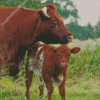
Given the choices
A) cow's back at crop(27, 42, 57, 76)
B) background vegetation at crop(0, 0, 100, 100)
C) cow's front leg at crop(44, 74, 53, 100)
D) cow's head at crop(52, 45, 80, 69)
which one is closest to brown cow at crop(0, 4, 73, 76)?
cow's head at crop(52, 45, 80, 69)

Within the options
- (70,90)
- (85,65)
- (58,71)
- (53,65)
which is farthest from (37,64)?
(85,65)

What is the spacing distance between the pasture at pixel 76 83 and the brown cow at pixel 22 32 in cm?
193

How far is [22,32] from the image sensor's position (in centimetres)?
414

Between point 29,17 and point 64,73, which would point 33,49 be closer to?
point 64,73

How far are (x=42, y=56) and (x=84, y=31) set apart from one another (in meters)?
24.5

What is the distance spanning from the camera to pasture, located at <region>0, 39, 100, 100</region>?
5.94m

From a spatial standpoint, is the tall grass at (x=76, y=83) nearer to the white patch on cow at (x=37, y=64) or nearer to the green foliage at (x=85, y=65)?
the green foliage at (x=85, y=65)

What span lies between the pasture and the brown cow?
1930 millimetres

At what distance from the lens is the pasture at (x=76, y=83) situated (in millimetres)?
5936

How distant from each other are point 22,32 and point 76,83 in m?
3.76

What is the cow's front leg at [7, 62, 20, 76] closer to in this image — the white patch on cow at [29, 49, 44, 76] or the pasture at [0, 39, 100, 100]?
the white patch on cow at [29, 49, 44, 76]

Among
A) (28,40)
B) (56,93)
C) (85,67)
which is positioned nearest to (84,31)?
(85,67)

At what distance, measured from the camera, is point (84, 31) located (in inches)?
1148

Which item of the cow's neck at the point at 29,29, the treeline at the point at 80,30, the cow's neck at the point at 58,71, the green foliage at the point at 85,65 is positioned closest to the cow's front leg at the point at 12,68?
the cow's neck at the point at 29,29
